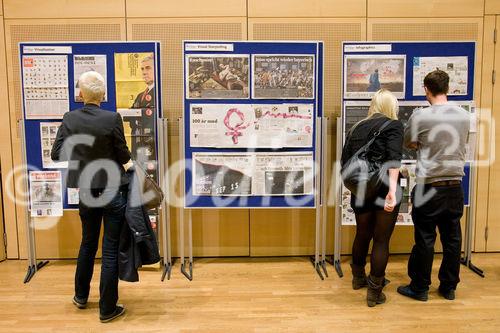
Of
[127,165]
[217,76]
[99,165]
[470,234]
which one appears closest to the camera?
[99,165]

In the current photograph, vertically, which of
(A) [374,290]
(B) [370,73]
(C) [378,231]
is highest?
(B) [370,73]

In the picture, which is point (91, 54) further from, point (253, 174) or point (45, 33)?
point (253, 174)

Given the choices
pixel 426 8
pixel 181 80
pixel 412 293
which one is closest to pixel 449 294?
pixel 412 293

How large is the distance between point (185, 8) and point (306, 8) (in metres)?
1.13

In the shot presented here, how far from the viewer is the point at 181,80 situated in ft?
13.1

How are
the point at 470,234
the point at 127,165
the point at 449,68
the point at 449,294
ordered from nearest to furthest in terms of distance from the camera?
1. the point at 127,165
2. the point at 449,294
3. the point at 449,68
4. the point at 470,234

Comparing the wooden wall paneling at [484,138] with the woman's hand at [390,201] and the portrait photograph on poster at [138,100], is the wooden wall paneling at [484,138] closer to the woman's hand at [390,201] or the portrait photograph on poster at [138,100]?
the woman's hand at [390,201]

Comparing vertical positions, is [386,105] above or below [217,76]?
below

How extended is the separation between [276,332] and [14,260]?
9.39 feet

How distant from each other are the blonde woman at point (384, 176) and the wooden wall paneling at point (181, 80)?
1.37m

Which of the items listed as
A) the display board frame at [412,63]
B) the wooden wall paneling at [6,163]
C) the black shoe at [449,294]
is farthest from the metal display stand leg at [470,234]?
the wooden wall paneling at [6,163]

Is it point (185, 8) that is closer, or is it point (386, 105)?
point (386, 105)

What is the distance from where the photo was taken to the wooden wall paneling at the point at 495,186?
4.11m

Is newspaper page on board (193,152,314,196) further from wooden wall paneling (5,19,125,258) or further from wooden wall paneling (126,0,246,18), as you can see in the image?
wooden wall paneling (5,19,125,258)
